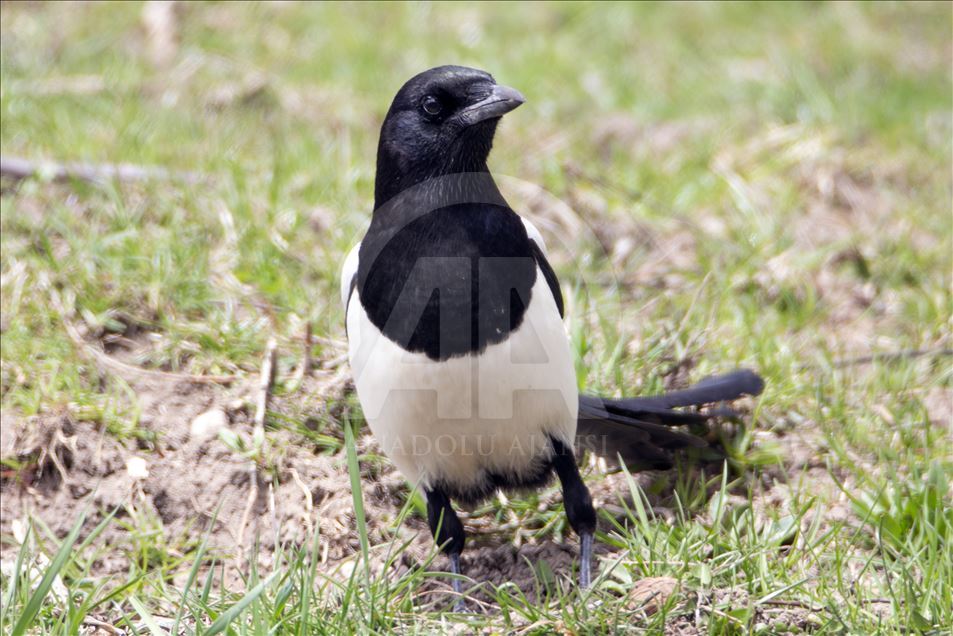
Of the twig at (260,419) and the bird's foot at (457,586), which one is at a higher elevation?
the twig at (260,419)

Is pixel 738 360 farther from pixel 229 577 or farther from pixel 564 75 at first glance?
pixel 564 75

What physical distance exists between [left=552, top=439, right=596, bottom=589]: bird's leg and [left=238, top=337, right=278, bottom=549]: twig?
0.79m

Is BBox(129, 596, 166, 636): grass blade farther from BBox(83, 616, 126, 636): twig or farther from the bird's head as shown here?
the bird's head

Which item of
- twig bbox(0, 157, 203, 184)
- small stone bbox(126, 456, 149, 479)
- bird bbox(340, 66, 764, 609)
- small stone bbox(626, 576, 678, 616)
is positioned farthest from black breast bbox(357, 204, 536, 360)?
twig bbox(0, 157, 203, 184)

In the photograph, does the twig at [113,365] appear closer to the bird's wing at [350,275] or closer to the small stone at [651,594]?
the bird's wing at [350,275]

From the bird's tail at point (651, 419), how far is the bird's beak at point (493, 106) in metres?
0.77

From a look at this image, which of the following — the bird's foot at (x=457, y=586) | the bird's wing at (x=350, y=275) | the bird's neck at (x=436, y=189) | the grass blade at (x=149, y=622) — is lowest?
the bird's foot at (x=457, y=586)

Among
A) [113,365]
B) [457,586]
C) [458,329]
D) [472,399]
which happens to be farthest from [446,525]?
[113,365]

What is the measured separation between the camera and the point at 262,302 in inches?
142

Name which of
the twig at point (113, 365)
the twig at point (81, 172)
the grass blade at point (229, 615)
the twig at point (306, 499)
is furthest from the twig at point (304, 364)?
the grass blade at point (229, 615)

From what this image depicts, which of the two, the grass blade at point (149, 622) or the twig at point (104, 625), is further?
the twig at point (104, 625)

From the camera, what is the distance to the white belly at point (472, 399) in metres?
2.56

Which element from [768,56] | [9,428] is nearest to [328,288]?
[9,428]

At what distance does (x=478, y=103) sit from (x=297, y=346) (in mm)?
1067
